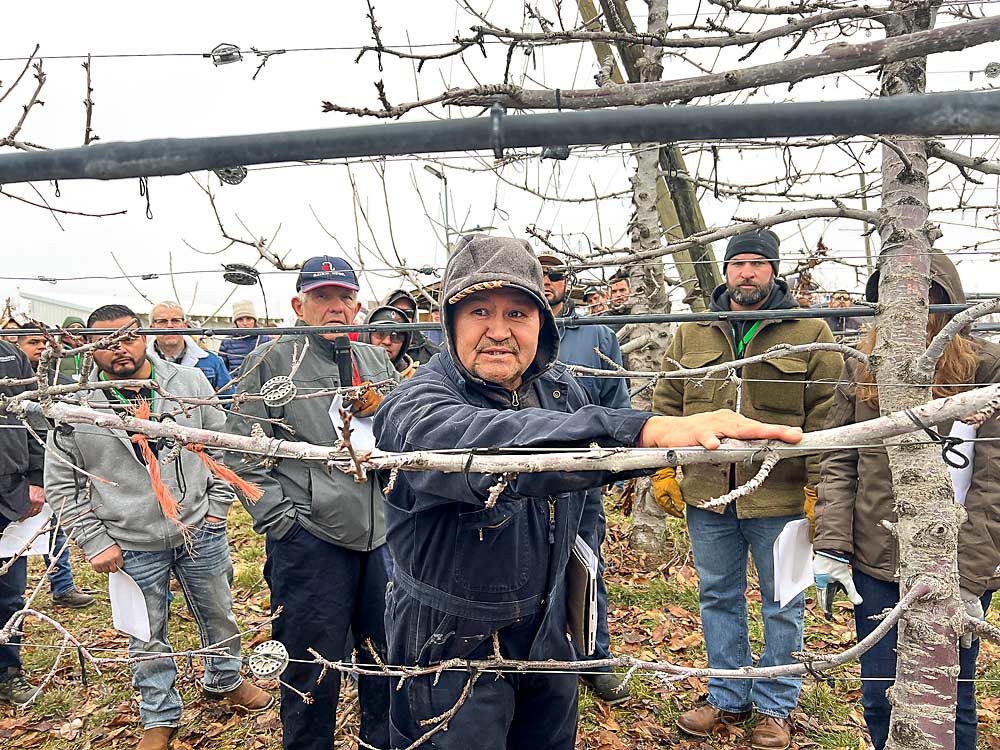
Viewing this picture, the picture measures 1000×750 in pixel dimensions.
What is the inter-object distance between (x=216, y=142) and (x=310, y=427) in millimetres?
2384

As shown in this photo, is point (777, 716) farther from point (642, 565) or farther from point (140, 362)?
point (140, 362)

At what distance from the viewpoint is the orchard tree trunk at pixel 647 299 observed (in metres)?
5.79

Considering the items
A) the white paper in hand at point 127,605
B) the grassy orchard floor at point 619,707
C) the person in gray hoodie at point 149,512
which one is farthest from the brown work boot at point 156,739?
the white paper in hand at point 127,605

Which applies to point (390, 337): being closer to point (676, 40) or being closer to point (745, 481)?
Answer: point (745, 481)

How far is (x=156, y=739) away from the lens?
4.03 m

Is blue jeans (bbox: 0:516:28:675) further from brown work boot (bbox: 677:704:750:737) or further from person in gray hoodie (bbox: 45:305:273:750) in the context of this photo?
brown work boot (bbox: 677:704:750:737)

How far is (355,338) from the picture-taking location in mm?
4156

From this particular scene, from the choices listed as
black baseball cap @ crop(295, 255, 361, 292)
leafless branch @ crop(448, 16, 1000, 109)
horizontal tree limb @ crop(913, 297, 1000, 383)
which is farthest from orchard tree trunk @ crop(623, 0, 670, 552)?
horizontal tree limb @ crop(913, 297, 1000, 383)

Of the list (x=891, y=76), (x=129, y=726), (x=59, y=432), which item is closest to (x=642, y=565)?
(x=129, y=726)

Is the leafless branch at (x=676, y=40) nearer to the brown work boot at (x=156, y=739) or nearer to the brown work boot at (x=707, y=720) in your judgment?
the brown work boot at (x=707, y=720)

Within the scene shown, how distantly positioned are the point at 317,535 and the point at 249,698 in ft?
5.80

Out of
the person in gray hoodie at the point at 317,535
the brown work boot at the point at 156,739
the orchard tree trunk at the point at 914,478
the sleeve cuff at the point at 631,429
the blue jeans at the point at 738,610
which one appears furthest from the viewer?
the brown work boot at the point at 156,739

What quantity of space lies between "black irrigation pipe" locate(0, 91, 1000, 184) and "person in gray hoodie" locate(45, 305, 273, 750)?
273cm

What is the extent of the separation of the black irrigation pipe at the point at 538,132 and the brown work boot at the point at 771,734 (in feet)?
11.1
